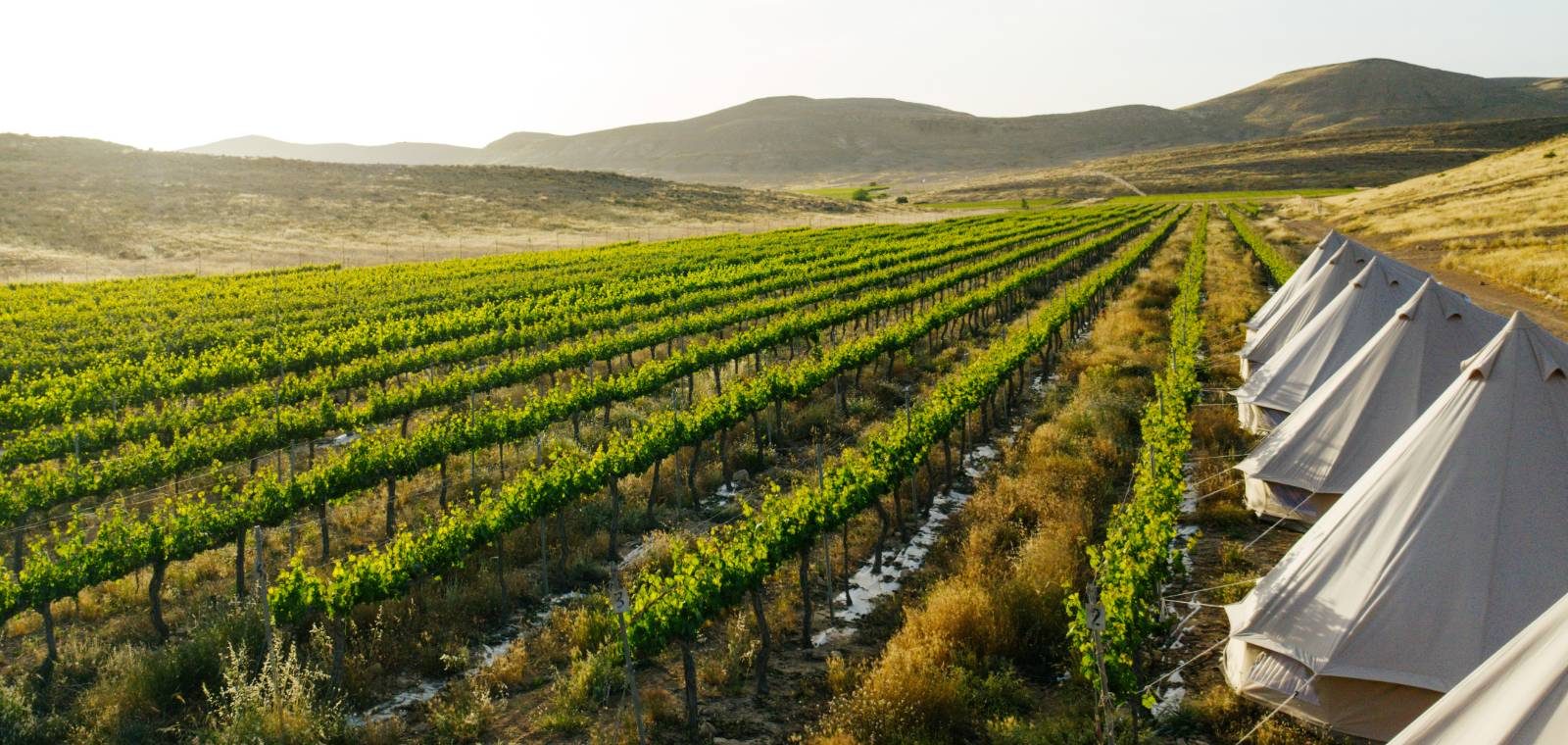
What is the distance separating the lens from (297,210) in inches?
2931

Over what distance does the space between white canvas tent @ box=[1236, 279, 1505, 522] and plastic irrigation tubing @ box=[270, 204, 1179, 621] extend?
7.80 metres

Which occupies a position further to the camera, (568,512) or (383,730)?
(568,512)

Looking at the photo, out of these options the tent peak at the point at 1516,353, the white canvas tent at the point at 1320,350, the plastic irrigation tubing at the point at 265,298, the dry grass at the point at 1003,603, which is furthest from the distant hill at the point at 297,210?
the tent peak at the point at 1516,353

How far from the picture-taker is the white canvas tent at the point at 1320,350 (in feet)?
53.0

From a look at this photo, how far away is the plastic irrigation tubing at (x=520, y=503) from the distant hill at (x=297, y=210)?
145 feet

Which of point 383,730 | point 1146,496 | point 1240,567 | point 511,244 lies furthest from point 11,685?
point 511,244

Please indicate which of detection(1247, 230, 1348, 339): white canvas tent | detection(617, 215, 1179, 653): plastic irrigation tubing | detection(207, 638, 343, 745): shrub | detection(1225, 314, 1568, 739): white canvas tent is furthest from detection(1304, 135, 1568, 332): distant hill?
detection(207, 638, 343, 745): shrub

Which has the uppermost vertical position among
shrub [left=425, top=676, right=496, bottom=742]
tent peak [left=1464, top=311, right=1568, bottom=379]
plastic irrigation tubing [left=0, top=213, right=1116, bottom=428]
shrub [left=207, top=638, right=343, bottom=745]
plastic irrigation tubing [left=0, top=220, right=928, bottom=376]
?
tent peak [left=1464, top=311, right=1568, bottom=379]

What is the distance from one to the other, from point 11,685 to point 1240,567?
13.6 meters

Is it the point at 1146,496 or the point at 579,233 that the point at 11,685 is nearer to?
the point at 1146,496

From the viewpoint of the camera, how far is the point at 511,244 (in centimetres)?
6475

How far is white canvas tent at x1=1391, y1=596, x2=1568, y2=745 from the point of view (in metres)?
4.96

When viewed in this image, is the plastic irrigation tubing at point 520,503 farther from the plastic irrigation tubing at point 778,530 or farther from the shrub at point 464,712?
the plastic irrigation tubing at point 778,530

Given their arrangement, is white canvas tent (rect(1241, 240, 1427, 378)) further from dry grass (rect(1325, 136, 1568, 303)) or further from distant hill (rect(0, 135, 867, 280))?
distant hill (rect(0, 135, 867, 280))
